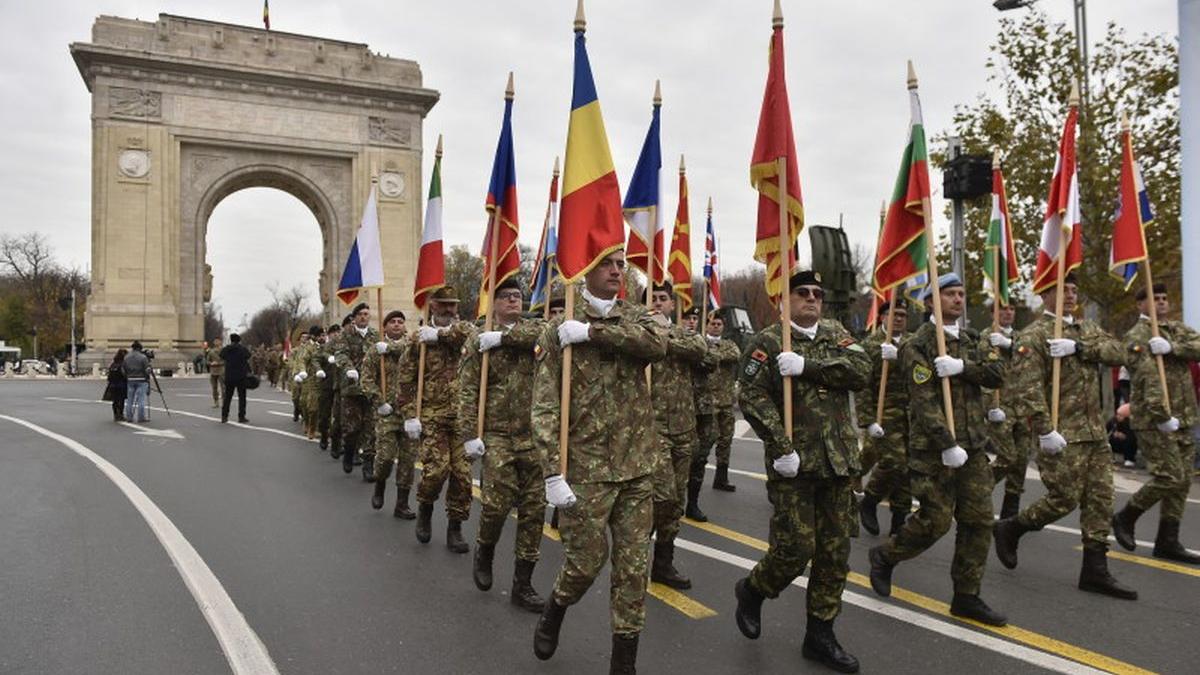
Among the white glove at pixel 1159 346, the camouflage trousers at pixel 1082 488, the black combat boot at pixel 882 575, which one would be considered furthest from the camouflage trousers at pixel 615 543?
the white glove at pixel 1159 346

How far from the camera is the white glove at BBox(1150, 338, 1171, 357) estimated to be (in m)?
6.50

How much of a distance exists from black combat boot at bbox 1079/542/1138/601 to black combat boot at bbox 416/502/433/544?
4.71m

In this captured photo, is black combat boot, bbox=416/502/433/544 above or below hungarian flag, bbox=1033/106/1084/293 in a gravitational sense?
below

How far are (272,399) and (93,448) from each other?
12307 mm

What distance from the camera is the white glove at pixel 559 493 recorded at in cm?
386

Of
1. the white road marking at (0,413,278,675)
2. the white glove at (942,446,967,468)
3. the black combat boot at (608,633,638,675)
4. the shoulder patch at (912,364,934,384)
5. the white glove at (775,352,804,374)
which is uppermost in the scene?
the white glove at (775,352,804,374)

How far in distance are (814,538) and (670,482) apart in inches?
33.6

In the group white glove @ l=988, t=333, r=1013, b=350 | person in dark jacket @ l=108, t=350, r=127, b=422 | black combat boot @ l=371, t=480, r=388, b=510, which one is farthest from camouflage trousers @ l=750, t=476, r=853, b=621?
person in dark jacket @ l=108, t=350, r=127, b=422

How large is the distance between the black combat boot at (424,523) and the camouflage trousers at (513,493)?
1386 mm

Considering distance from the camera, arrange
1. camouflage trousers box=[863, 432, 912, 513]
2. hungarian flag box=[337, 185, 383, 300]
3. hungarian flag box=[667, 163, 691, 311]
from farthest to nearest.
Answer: hungarian flag box=[337, 185, 383, 300] → hungarian flag box=[667, 163, 691, 311] → camouflage trousers box=[863, 432, 912, 513]

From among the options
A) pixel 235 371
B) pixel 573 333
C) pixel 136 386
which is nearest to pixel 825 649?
pixel 573 333

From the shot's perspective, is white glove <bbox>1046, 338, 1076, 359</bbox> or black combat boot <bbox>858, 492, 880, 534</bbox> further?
black combat boot <bbox>858, 492, 880, 534</bbox>

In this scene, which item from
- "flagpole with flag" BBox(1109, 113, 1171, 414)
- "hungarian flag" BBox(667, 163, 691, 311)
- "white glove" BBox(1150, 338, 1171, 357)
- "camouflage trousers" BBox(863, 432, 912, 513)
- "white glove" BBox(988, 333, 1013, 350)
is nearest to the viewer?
"white glove" BBox(988, 333, 1013, 350)

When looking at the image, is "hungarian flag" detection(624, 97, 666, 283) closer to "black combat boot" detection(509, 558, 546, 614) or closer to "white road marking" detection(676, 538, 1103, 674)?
"black combat boot" detection(509, 558, 546, 614)
